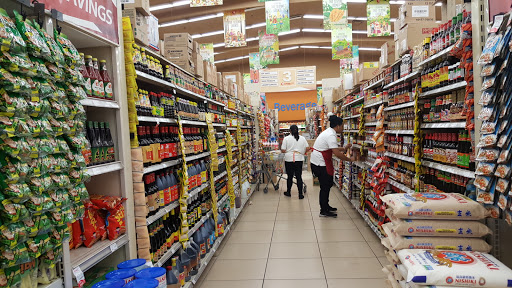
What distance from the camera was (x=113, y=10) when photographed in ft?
7.35

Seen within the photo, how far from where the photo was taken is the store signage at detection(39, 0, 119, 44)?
1.75 m

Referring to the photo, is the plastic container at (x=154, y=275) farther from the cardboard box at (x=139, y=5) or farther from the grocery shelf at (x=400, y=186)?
the grocery shelf at (x=400, y=186)

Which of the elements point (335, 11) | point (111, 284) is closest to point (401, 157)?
point (111, 284)

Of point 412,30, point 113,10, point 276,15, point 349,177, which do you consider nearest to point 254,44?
point 276,15

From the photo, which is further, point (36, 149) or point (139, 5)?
point (139, 5)

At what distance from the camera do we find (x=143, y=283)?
1.77m

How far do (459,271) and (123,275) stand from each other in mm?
1771

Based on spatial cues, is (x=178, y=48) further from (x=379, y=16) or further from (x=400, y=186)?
(x=379, y=16)

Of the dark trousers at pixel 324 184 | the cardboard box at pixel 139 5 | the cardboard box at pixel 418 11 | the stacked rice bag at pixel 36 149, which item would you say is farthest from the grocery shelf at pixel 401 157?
the stacked rice bag at pixel 36 149

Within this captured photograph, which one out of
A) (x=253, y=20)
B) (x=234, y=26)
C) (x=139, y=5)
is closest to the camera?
(x=139, y=5)

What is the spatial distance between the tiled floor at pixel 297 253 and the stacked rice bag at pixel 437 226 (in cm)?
129

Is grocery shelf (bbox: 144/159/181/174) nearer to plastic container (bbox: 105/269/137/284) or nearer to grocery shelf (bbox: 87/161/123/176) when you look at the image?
A: grocery shelf (bbox: 87/161/123/176)

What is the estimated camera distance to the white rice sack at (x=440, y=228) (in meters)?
2.25

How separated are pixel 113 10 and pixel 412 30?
3.15 meters
